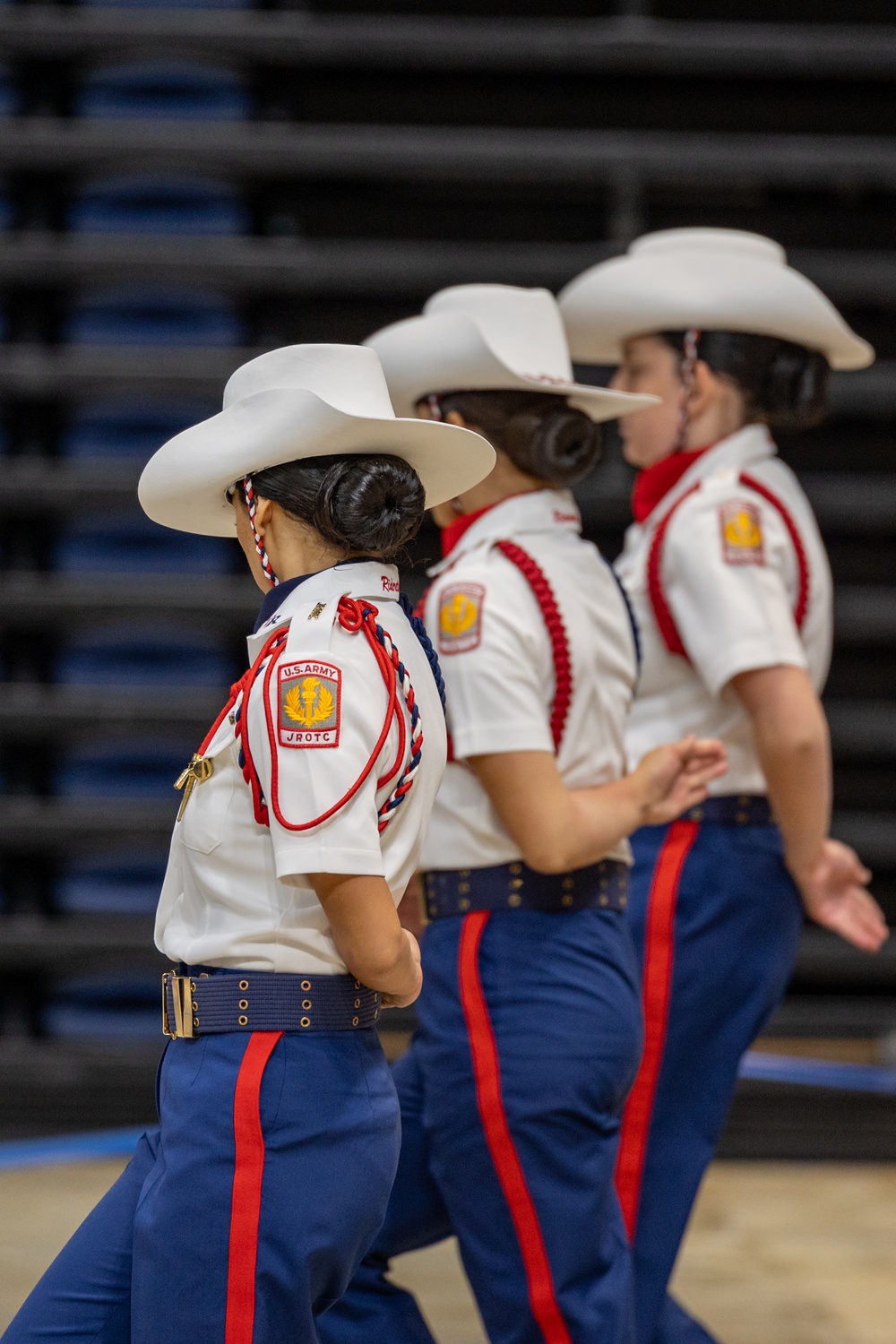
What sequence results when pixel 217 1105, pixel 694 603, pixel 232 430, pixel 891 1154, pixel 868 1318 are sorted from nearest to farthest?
1. pixel 217 1105
2. pixel 232 430
3. pixel 694 603
4. pixel 868 1318
5. pixel 891 1154

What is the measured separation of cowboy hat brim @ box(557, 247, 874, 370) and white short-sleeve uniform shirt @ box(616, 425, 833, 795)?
0.53ft

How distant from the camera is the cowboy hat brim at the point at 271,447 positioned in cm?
138

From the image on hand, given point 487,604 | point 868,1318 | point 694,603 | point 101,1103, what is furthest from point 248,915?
point 101,1103

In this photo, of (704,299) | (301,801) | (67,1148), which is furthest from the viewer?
(67,1148)

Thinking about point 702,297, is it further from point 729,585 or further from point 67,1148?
point 67,1148

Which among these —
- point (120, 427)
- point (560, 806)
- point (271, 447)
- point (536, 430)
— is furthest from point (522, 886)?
point (120, 427)

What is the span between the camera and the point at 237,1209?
1.29 metres

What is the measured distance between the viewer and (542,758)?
171 cm

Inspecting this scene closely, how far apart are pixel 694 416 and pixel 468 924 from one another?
2.95ft

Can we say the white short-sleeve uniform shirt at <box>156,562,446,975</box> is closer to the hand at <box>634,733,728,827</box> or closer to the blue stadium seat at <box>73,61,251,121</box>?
the hand at <box>634,733,728,827</box>

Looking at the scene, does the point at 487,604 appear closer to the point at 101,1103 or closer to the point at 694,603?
the point at 694,603

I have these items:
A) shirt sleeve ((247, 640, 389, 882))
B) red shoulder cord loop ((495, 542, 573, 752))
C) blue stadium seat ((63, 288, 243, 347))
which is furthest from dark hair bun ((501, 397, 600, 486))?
blue stadium seat ((63, 288, 243, 347))

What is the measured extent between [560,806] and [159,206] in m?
2.59

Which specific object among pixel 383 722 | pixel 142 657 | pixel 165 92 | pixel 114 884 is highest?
pixel 165 92
